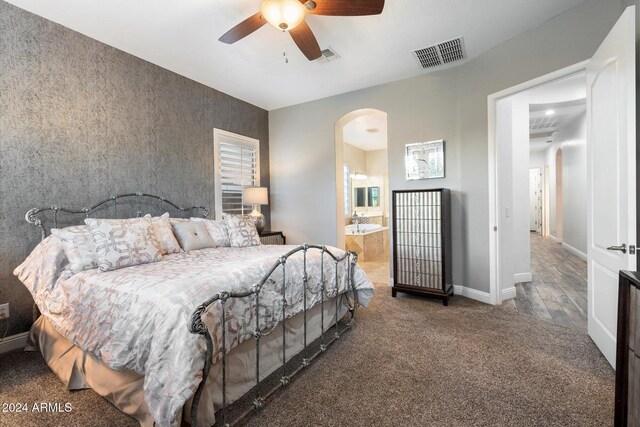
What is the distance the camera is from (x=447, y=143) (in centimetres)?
369

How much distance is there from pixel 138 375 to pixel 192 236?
1660 mm

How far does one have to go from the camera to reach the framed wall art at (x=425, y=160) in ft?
Result: 12.2

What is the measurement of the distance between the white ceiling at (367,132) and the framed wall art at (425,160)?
4.41 feet

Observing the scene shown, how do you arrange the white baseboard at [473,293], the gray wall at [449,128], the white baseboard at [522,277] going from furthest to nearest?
the white baseboard at [522,277] < the white baseboard at [473,293] < the gray wall at [449,128]

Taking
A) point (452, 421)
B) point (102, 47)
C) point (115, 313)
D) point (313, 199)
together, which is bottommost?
point (452, 421)

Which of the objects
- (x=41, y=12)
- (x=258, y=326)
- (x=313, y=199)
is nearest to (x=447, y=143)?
(x=313, y=199)

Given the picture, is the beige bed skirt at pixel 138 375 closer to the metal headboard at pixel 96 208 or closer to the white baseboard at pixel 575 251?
the metal headboard at pixel 96 208

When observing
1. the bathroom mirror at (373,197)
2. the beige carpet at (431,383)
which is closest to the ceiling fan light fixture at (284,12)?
the beige carpet at (431,383)

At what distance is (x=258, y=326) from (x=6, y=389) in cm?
178

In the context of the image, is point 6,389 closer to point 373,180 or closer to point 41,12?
point 41,12

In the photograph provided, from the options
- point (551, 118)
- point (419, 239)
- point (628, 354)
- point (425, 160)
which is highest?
point (551, 118)

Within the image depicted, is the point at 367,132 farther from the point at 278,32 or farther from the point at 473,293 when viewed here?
the point at 473,293

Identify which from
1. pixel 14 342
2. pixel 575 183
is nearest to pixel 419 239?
pixel 14 342

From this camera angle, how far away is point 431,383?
1882 millimetres
